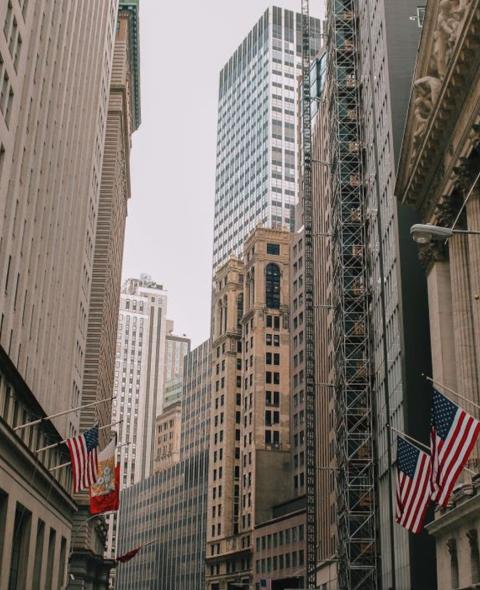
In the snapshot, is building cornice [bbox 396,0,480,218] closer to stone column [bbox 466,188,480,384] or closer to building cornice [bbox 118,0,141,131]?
stone column [bbox 466,188,480,384]

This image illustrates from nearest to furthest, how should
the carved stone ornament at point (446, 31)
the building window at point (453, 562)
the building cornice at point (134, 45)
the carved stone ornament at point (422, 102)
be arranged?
the building window at point (453, 562), the carved stone ornament at point (446, 31), the carved stone ornament at point (422, 102), the building cornice at point (134, 45)

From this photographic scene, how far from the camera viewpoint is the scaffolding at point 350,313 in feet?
235

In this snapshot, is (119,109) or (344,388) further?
(119,109)

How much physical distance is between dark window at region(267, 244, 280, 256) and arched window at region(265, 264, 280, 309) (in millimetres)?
2440

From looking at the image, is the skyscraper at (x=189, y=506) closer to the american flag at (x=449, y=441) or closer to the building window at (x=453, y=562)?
the building window at (x=453, y=562)

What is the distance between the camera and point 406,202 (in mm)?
54062

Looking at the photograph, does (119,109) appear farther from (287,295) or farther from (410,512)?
(410,512)

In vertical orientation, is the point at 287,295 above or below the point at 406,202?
above

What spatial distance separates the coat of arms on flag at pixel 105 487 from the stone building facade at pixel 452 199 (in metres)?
16.2

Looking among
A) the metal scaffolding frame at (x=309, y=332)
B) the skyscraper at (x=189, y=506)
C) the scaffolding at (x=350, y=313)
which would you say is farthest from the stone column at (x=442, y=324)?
the skyscraper at (x=189, y=506)

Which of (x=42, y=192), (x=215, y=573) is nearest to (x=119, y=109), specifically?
(x=42, y=192)

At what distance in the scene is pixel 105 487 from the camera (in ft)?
147

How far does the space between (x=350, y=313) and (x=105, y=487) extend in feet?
121

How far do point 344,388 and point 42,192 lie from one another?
33.6 meters
